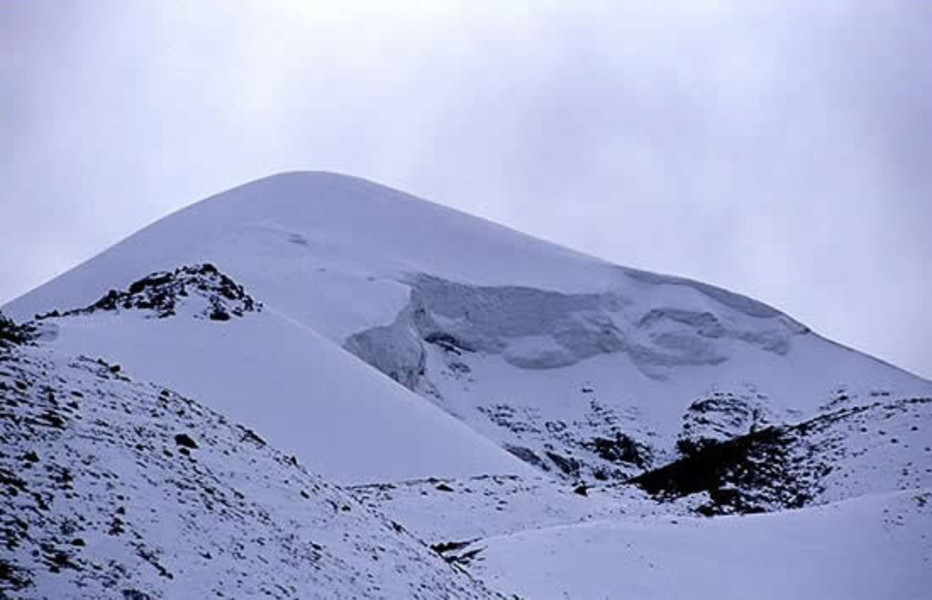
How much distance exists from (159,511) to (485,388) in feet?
203

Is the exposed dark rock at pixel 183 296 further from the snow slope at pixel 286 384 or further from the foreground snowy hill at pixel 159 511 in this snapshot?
the foreground snowy hill at pixel 159 511

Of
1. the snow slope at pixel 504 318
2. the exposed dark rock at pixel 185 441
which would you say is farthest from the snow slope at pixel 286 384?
the exposed dark rock at pixel 185 441

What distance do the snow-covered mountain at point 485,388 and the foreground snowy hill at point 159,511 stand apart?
113 mm

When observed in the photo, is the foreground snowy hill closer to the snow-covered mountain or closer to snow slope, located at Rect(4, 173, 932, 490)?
the snow-covered mountain

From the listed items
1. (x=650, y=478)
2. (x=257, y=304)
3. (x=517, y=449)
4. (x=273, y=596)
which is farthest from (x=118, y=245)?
(x=273, y=596)

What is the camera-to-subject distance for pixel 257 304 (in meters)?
42.2

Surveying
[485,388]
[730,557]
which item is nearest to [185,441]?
[730,557]

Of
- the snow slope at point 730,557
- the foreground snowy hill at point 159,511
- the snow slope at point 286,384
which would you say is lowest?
the foreground snowy hill at point 159,511

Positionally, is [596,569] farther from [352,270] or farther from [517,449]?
[352,270]

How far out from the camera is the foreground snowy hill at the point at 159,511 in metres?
11.1

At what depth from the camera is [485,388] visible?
7431 cm

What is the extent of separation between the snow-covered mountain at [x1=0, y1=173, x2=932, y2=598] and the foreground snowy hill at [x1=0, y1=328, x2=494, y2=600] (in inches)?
4.4

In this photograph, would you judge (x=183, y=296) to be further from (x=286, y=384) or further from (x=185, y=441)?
(x=185, y=441)

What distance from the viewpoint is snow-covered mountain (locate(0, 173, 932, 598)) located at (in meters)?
24.5
